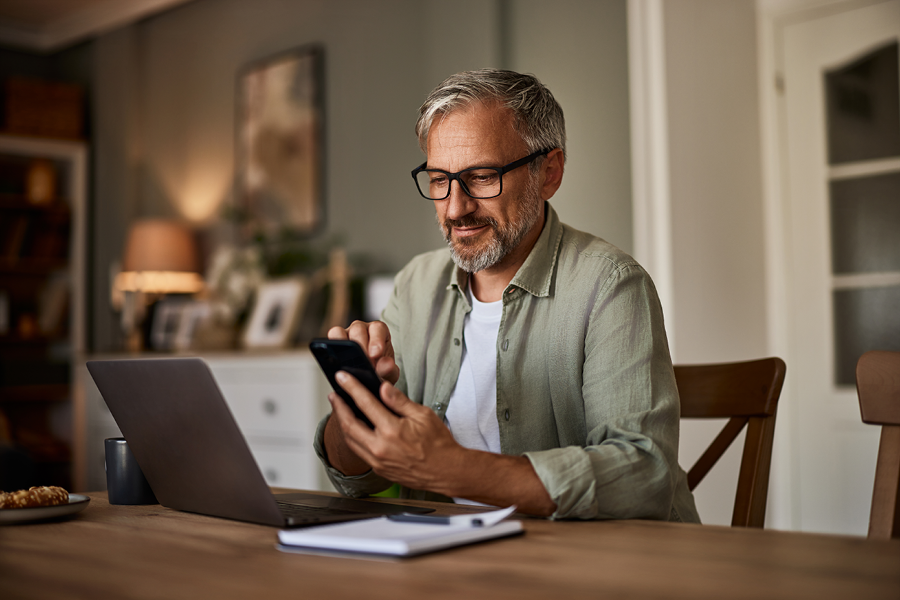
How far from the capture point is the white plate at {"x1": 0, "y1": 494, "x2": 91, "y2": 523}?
1.04 meters

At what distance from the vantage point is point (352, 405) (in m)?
1.01

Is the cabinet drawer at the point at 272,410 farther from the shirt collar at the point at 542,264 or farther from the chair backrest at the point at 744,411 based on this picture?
the chair backrest at the point at 744,411

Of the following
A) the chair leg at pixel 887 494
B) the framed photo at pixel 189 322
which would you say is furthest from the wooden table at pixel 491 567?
the framed photo at pixel 189 322

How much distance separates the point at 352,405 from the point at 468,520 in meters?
0.20

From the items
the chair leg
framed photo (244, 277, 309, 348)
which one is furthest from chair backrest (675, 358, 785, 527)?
framed photo (244, 277, 309, 348)

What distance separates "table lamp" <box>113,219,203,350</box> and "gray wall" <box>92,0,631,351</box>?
0.65 ft

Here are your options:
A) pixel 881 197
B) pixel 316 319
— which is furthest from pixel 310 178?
pixel 881 197

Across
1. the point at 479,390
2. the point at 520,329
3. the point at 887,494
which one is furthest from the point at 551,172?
the point at 887,494

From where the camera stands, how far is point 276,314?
12.2ft

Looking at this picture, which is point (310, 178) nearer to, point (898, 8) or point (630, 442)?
point (898, 8)

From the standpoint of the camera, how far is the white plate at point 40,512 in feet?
3.40

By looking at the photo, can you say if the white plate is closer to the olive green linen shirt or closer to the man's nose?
the olive green linen shirt

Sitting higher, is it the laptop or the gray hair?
the gray hair

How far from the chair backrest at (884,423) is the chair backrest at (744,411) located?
0.59 feet
